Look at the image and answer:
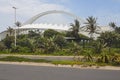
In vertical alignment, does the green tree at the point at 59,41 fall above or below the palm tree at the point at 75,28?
below

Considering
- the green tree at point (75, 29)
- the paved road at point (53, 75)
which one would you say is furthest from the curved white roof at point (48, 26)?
the paved road at point (53, 75)

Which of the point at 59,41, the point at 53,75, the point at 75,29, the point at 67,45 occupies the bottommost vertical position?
the point at 53,75

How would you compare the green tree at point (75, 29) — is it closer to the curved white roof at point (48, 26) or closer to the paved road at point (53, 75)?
the curved white roof at point (48, 26)

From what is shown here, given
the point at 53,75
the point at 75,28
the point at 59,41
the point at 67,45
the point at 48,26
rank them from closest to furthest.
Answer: the point at 53,75 → the point at 59,41 → the point at 67,45 → the point at 75,28 → the point at 48,26

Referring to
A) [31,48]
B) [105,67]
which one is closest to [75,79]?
[105,67]

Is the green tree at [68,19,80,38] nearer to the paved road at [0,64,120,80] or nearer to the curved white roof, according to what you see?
the curved white roof

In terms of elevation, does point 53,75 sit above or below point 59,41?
below

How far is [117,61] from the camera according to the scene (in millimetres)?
36500

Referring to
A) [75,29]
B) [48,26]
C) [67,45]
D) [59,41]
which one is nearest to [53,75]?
[59,41]

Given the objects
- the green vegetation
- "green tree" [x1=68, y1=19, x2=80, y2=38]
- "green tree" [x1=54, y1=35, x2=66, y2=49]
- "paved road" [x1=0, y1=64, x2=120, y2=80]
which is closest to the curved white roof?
the green vegetation

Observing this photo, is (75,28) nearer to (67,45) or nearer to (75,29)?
(75,29)

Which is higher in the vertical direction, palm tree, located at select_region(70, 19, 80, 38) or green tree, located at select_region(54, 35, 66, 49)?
palm tree, located at select_region(70, 19, 80, 38)

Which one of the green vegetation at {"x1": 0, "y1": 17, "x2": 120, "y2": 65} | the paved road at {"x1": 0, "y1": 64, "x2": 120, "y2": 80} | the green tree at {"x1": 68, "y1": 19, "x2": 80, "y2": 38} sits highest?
the green tree at {"x1": 68, "y1": 19, "x2": 80, "y2": 38}

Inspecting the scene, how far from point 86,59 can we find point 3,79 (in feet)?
75.9
